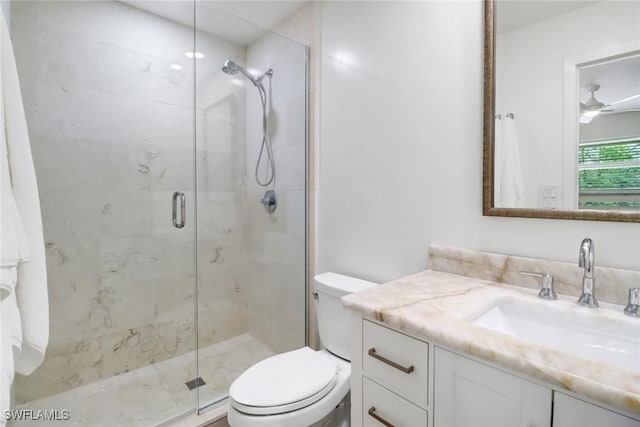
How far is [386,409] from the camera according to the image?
2.83 feet

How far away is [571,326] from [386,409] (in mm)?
565

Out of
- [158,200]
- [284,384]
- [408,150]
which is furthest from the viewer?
[158,200]

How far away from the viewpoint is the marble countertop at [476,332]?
53cm

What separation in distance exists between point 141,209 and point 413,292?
181 cm

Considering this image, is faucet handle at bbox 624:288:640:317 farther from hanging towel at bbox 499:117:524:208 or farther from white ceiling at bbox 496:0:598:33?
white ceiling at bbox 496:0:598:33

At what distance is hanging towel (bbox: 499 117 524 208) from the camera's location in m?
1.10

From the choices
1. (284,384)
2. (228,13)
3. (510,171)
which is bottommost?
(284,384)

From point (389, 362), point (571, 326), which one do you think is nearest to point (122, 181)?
point (389, 362)

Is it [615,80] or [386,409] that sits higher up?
[615,80]

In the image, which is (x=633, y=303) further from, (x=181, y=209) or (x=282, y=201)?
(x=181, y=209)

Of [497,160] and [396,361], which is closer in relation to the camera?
[396,361]

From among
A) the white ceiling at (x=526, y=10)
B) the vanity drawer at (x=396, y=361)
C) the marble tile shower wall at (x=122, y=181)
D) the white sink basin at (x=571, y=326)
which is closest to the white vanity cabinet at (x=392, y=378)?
the vanity drawer at (x=396, y=361)

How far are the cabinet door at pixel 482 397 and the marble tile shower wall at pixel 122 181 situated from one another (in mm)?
1760

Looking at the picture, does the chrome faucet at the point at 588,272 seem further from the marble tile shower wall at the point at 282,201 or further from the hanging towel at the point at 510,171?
the marble tile shower wall at the point at 282,201
